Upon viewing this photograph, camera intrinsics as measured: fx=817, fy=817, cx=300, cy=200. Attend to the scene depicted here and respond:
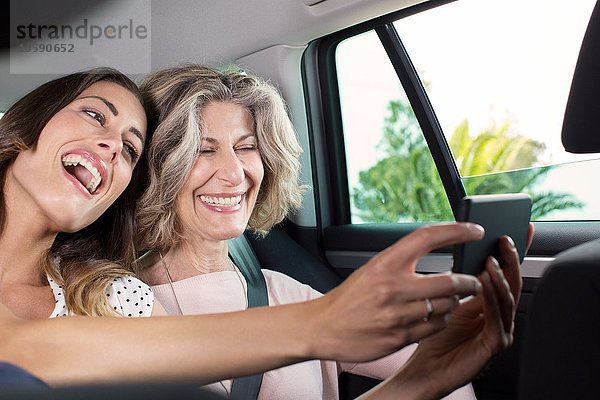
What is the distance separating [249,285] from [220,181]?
0.92 ft

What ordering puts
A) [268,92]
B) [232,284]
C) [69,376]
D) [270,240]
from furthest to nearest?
[270,240] → [268,92] → [232,284] → [69,376]

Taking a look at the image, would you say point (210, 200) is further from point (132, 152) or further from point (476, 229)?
point (476, 229)

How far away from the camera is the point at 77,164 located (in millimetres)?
1720

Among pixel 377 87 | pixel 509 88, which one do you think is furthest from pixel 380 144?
pixel 509 88

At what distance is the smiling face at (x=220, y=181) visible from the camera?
1960 mm

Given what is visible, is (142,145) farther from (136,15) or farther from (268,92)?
(136,15)

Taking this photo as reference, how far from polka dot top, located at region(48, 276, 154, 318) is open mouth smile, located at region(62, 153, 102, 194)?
0.24 metres

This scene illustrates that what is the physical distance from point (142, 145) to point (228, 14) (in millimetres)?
870

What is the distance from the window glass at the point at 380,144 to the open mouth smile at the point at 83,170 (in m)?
1.46

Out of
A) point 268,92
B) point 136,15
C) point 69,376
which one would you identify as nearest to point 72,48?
point 136,15

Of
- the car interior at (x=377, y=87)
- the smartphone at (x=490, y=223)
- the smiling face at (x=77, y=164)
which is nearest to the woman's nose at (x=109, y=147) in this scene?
the smiling face at (x=77, y=164)

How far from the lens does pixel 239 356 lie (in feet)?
3.65

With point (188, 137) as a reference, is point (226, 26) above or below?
above

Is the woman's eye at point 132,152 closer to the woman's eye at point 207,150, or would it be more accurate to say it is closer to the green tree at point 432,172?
the woman's eye at point 207,150
